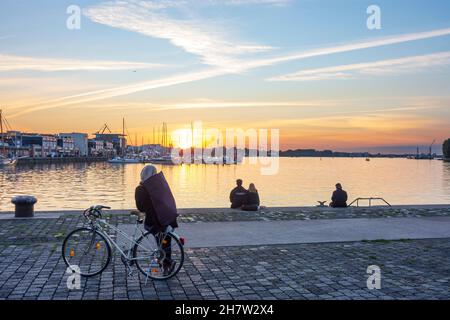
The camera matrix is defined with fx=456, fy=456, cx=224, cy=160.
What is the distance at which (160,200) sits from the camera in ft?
24.7

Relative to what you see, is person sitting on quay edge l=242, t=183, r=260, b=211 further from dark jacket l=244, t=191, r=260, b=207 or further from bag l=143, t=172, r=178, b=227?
bag l=143, t=172, r=178, b=227

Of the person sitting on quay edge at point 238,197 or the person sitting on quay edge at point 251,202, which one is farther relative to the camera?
the person sitting on quay edge at point 238,197

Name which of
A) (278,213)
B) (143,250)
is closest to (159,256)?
(143,250)

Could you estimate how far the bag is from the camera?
24.4 feet

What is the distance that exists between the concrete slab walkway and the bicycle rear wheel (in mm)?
2792


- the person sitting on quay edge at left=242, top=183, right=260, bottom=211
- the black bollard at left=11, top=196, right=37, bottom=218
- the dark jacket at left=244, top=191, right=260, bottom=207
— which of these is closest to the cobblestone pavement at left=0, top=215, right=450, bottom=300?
the black bollard at left=11, top=196, right=37, bottom=218

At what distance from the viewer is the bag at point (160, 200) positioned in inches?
293

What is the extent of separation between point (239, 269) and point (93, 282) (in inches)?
100

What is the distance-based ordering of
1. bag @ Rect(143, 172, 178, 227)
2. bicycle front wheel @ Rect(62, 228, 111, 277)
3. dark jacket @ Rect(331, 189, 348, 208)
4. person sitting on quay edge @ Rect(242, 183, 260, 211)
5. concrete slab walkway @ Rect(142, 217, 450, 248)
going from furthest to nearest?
1. dark jacket @ Rect(331, 189, 348, 208)
2. person sitting on quay edge @ Rect(242, 183, 260, 211)
3. concrete slab walkway @ Rect(142, 217, 450, 248)
4. bicycle front wheel @ Rect(62, 228, 111, 277)
5. bag @ Rect(143, 172, 178, 227)

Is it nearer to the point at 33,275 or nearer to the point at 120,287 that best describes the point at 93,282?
the point at 120,287

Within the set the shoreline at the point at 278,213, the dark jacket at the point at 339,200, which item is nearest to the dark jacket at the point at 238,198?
the shoreline at the point at 278,213

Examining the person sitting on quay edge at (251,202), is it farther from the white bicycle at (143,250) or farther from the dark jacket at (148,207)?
the dark jacket at (148,207)

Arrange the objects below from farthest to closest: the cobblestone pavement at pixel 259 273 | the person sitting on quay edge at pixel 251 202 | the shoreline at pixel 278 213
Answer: the person sitting on quay edge at pixel 251 202 → the shoreline at pixel 278 213 → the cobblestone pavement at pixel 259 273
